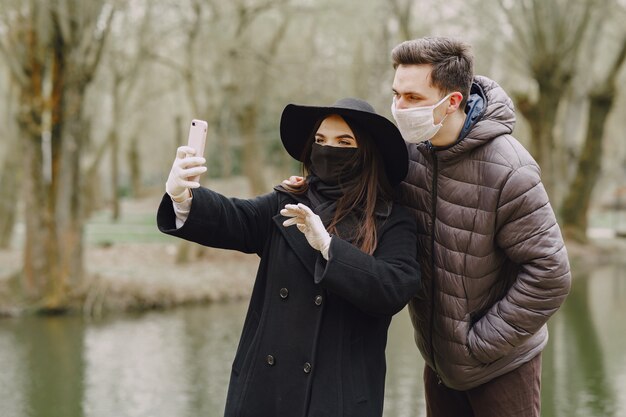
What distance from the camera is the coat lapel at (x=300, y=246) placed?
2840mm

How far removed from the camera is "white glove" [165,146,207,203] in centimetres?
272

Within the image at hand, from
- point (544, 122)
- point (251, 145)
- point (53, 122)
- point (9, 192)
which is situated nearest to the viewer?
point (53, 122)

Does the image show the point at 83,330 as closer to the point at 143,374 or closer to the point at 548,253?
the point at 143,374

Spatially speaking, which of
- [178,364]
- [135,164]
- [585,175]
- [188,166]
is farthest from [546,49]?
[135,164]

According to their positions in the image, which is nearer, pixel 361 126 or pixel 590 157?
pixel 361 126

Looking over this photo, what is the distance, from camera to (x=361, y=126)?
9.64ft

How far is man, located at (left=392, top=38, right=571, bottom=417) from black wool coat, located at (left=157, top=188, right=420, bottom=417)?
7.9 inches

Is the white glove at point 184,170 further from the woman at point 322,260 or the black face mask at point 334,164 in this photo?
the black face mask at point 334,164

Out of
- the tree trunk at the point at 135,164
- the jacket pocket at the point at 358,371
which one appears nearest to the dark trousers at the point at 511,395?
the jacket pocket at the point at 358,371

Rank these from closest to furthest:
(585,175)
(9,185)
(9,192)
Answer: (9,192), (9,185), (585,175)

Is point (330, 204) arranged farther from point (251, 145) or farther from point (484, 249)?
point (251, 145)

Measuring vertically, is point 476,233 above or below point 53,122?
above

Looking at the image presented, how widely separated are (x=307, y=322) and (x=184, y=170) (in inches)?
25.3

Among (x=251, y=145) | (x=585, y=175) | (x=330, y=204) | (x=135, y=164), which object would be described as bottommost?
(x=135, y=164)
